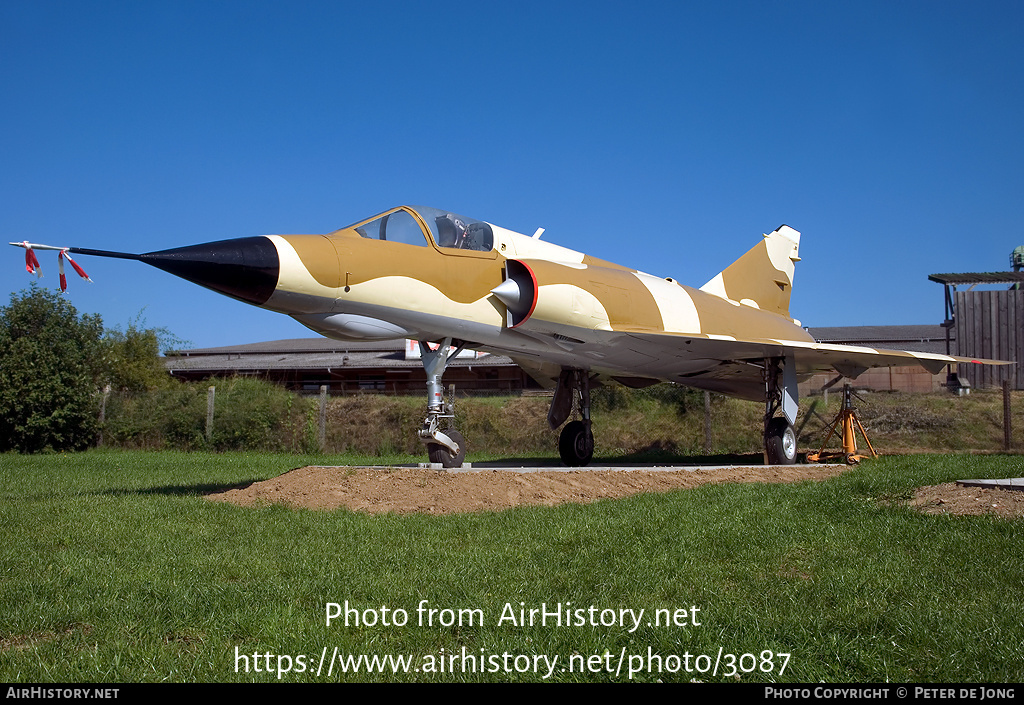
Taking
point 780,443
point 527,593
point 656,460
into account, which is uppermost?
point 780,443

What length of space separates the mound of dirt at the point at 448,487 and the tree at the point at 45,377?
17.7 m

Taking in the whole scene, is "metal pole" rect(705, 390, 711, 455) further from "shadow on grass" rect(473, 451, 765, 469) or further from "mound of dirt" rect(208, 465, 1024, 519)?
"mound of dirt" rect(208, 465, 1024, 519)

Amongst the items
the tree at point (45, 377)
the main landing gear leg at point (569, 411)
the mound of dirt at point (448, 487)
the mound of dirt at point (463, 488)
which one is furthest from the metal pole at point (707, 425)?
the tree at point (45, 377)

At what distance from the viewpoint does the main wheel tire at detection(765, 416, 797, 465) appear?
1312cm

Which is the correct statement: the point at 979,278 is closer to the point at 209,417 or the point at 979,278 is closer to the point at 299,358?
the point at 209,417

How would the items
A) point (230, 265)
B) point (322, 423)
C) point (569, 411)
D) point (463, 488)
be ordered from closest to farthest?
point (230, 265) → point (463, 488) → point (569, 411) → point (322, 423)

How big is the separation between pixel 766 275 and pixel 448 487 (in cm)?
1059

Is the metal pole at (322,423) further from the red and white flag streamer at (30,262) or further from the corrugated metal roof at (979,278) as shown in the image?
the corrugated metal roof at (979,278)

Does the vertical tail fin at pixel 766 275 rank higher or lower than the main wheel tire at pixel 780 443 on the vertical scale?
higher

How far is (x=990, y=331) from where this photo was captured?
2475cm

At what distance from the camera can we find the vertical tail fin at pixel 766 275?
16.0m

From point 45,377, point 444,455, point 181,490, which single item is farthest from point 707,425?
point 45,377

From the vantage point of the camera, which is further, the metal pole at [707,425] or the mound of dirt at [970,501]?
the metal pole at [707,425]
